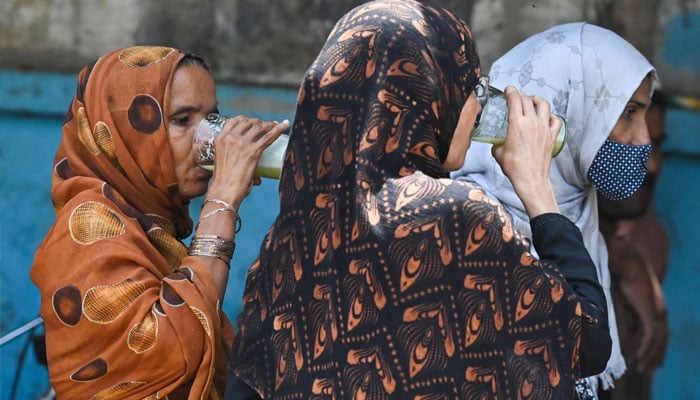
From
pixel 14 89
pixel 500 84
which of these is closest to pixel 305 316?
pixel 500 84

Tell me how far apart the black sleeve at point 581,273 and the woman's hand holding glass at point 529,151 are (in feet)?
0.14

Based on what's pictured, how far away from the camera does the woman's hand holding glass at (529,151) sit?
6.79ft

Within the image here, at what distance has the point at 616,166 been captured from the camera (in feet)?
9.53

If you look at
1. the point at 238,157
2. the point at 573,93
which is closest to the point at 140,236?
the point at 238,157

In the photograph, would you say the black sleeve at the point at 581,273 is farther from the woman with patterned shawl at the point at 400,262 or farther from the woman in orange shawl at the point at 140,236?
the woman in orange shawl at the point at 140,236

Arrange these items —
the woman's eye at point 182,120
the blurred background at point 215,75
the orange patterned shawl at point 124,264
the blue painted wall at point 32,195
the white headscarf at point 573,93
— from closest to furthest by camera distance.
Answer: the orange patterned shawl at point 124,264 → the woman's eye at point 182,120 → the white headscarf at point 573,93 → the blurred background at point 215,75 → the blue painted wall at point 32,195

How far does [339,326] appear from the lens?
1886mm

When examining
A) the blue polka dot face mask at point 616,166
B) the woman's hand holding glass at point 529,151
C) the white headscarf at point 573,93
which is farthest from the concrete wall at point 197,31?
the woman's hand holding glass at point 529,151

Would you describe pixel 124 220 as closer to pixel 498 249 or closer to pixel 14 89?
pixel 498 249

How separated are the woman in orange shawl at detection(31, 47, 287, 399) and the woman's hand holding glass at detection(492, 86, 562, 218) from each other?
2.08 ft

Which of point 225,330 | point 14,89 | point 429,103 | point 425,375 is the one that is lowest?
point 14,89

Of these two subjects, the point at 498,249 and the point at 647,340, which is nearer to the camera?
the point at 498,249

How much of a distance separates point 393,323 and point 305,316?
0.17m

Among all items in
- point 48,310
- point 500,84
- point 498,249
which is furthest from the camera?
point 500,84
